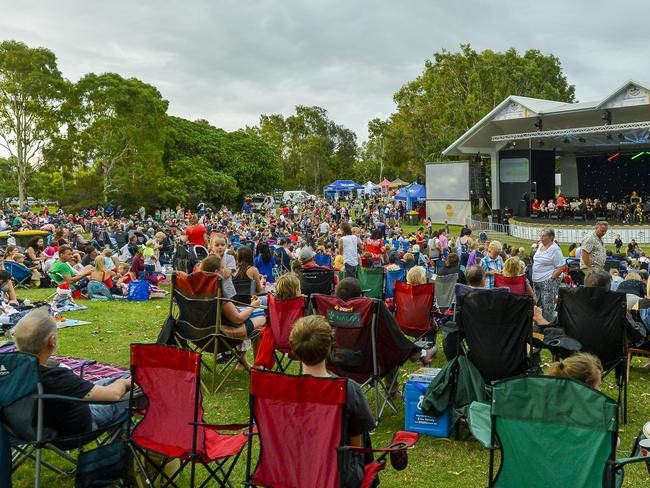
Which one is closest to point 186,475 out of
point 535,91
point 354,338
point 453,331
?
point 354,338

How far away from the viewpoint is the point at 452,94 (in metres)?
42.2

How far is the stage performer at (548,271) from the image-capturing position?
24.5ft

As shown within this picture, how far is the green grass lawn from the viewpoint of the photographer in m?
3.83

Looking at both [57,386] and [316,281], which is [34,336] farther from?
[316,281]

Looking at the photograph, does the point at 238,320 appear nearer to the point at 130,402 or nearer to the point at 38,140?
the point at 130,402

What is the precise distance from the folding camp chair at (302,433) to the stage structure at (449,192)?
29.0 m

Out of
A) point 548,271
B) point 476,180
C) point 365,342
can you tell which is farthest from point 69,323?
point 476,180

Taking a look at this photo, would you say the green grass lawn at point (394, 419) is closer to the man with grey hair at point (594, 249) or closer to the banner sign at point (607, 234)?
the man with grey hair at point (594, 249)

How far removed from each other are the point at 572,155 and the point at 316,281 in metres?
27.7

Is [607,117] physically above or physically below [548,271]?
above

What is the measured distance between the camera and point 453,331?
4590 mm

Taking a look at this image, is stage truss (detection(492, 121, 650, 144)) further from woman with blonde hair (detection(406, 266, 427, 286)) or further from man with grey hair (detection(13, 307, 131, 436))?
man with grey hair (detection(13, 307, 131, 436))

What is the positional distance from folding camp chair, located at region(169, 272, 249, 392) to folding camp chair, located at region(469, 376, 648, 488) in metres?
3.20

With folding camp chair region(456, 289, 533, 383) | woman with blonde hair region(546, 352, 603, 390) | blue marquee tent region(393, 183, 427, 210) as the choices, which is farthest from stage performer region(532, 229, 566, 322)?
blue marquee tent region(393, 183, 427, 210)
